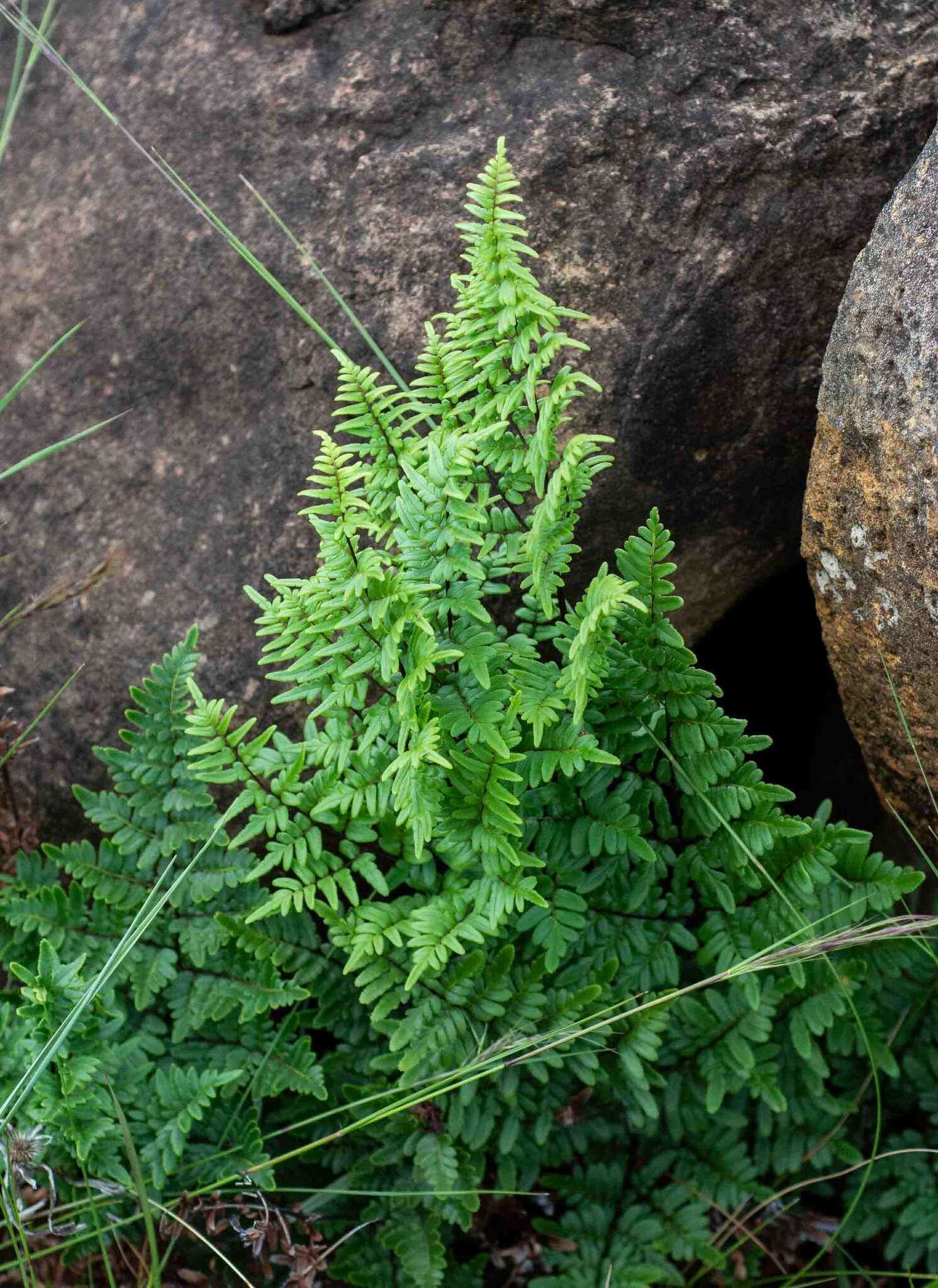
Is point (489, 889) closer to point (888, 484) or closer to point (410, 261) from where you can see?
point (888, 484)

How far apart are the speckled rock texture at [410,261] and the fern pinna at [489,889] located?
21cm

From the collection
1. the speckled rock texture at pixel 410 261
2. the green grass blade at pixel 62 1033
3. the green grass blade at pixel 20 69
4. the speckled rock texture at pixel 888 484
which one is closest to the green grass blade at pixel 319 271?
the speckled rock texture at pixel 410 261

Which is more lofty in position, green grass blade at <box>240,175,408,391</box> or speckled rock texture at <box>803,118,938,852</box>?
green grass blade at <box>240,175,408,391</box>

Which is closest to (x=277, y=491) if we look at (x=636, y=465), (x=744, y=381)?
(x=636, y=465)

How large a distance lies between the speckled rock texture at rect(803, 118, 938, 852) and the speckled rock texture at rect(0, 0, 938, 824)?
1.41ft

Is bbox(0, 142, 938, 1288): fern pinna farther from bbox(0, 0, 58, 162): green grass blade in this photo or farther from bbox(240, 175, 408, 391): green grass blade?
bbox(0, 0, 58, 162): green grass blade

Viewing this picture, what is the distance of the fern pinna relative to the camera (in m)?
2.15

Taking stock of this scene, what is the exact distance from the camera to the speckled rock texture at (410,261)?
278 centimetres

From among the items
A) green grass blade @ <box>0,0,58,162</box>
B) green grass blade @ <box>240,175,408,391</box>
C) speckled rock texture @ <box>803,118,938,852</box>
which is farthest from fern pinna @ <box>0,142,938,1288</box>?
green grass blade @ <box>0,0,58,162</box>

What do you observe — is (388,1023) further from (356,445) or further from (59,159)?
(59,159)

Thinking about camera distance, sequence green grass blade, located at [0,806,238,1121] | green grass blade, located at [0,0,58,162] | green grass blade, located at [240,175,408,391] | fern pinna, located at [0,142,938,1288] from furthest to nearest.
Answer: green grass blade, located at [0,0,58,162] < green grass blade, located at [240,175,408,391] < fern pinna, located at [0,142,938,1288] < green grass blade, located at [0,806,238,1121]

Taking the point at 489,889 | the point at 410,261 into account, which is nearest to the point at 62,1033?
the point at 489,889

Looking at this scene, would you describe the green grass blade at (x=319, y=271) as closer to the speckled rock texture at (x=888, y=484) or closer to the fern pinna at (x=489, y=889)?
the fern pinna at (x=489, y=889)

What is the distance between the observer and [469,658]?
7.09 ft
